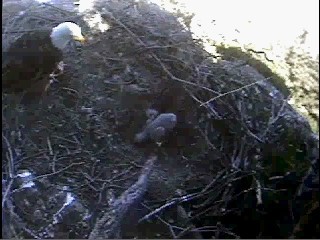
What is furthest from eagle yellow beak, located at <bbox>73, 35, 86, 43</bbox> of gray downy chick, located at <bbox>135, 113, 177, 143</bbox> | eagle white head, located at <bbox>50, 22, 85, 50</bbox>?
gray downy chick, located at <bbox>135, 113, 177, 143</bbox>

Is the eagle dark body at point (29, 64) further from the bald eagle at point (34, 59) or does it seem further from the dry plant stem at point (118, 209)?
the dry plant stem at point (118, 209)

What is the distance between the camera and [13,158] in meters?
1.51

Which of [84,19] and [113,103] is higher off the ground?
[84,19]

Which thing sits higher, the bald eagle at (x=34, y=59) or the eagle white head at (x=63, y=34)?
the eagle white head at (x=63, y=34)

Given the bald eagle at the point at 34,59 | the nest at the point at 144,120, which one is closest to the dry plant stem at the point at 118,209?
the nest at the point at 144,120

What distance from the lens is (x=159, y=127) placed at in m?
1.51

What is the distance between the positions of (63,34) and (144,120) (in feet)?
1.04

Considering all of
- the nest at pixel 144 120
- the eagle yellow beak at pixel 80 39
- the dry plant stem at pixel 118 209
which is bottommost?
the dry plant stem at pixel 118 209

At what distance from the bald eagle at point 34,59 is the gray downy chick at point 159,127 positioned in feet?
0.97

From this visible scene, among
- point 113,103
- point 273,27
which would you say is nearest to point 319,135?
point 273,27

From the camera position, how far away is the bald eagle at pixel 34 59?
1.52m

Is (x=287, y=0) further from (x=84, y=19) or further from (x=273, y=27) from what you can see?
(x=84, y=19)

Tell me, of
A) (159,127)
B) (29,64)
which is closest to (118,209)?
(159,127)

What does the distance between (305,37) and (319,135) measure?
265mm
